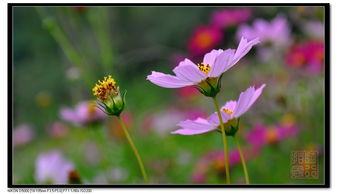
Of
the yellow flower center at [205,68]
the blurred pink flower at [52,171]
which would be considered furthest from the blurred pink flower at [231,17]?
the yellow flower center at [205,68]

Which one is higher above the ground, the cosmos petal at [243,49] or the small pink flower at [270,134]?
the cosmos petal at [243,49]

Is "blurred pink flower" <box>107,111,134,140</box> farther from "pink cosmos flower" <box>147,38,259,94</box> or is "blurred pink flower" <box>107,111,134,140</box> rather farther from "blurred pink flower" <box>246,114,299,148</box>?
"pink cosmos flower" <box>147,38,259,94</box>

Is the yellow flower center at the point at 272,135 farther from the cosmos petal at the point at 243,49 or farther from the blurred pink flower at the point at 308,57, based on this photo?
the cosmos petal at the point at 243,49

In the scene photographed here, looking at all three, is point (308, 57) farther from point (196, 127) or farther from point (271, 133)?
point (196, 127)

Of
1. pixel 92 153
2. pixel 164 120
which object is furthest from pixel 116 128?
pixel 164 120

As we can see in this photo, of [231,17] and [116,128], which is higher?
[231,17]

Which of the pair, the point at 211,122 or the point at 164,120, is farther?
the point at 164,120
